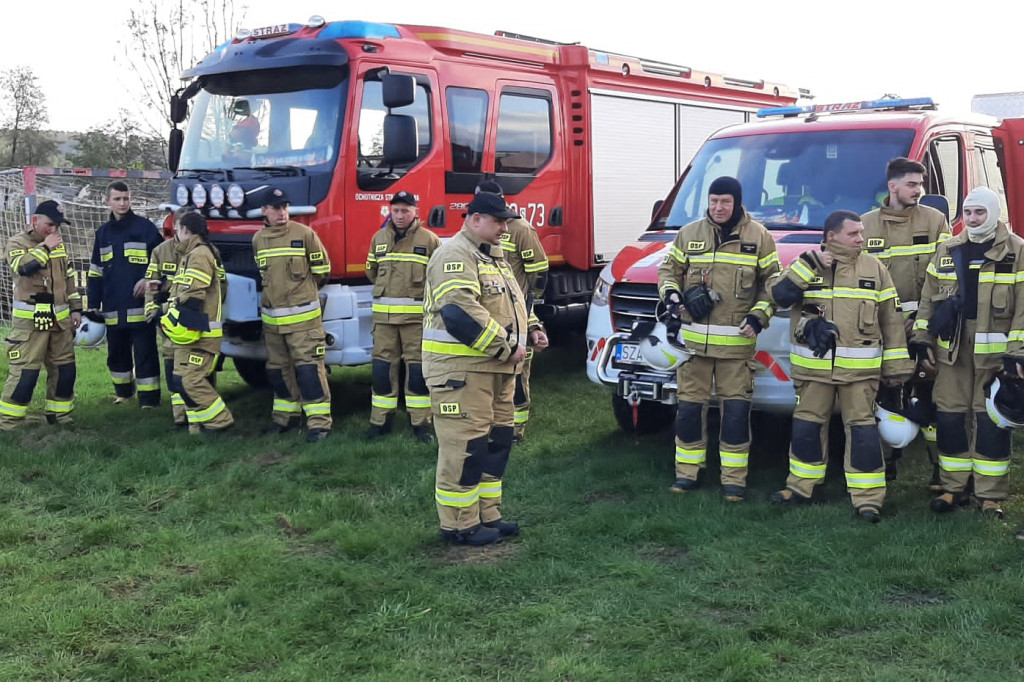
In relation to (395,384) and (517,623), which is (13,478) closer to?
(395,384)

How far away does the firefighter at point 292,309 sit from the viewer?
7734 mm

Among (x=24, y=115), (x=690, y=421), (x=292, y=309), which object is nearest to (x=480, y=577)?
(x=690, y=421)

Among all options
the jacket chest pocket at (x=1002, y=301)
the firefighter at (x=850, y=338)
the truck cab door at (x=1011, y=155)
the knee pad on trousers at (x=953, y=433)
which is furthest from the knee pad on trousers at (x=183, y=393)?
the truck cab door at (x=1011, y=155)

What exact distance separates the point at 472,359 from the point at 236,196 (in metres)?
3.53

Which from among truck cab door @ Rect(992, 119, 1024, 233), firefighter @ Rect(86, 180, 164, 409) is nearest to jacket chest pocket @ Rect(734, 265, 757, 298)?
truck cab door @ Rect(992, 119, 1024, 233)

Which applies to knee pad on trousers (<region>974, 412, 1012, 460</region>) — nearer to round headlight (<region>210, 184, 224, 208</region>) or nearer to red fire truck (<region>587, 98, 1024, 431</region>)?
red fire truck (<region>587, 98, 1024, 431</region>)

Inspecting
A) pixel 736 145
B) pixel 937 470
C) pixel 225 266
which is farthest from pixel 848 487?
pixel 225 266

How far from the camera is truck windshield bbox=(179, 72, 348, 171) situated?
8117 mm

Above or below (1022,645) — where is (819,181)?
above

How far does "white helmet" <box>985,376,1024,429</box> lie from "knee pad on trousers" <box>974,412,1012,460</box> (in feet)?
0.42

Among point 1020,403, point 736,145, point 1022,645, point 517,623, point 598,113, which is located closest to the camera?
point 1022,645

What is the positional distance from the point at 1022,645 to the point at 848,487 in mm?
1819

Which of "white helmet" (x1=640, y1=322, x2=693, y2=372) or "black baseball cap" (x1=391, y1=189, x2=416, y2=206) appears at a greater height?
"black baseball cap" (x1=391, y1=189, x2=416, y2=206)

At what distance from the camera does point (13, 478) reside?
696 centimetres
